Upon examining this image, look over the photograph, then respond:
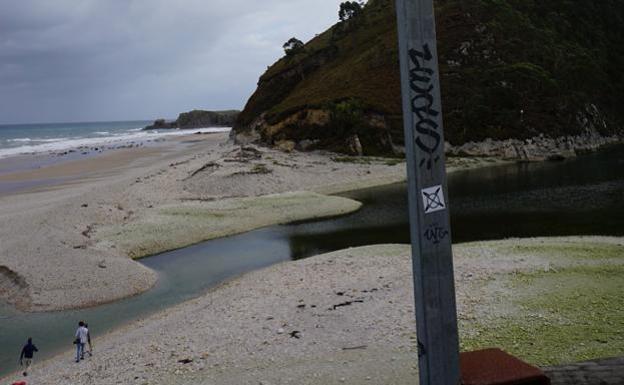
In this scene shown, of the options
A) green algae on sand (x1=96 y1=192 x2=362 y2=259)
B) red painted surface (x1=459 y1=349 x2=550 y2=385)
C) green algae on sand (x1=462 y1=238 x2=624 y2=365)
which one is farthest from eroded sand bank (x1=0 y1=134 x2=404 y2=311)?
red painted surface (x1=459 y1=349 x2=550 y2=385)

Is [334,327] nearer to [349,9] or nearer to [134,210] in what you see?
[134,210]

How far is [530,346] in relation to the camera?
48.6 feet

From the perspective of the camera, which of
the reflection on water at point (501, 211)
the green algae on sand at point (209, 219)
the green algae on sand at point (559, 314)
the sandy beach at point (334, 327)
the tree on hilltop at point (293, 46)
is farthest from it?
the tree on hilltop at point (293, 46)

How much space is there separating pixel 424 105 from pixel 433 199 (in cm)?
94

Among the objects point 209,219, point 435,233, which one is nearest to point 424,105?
point 435,233

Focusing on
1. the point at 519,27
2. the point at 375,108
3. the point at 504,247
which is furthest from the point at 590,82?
the point at 504,247

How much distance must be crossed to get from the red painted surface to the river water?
65.9 ft

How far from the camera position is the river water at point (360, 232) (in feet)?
77.5

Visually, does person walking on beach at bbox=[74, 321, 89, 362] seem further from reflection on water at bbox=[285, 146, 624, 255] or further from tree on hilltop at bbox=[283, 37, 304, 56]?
tree on hilltop at bbox=[283, 37, 304, 56]

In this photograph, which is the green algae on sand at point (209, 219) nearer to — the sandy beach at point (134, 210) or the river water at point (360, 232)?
the sandy beach at point (134, 210)

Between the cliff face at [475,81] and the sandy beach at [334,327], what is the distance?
58.1m

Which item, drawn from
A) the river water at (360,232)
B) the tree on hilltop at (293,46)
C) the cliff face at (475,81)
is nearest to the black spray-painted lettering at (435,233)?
the river water at (360,232)

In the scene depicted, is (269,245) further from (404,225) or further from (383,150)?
(383,150)

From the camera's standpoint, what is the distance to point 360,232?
126ft
